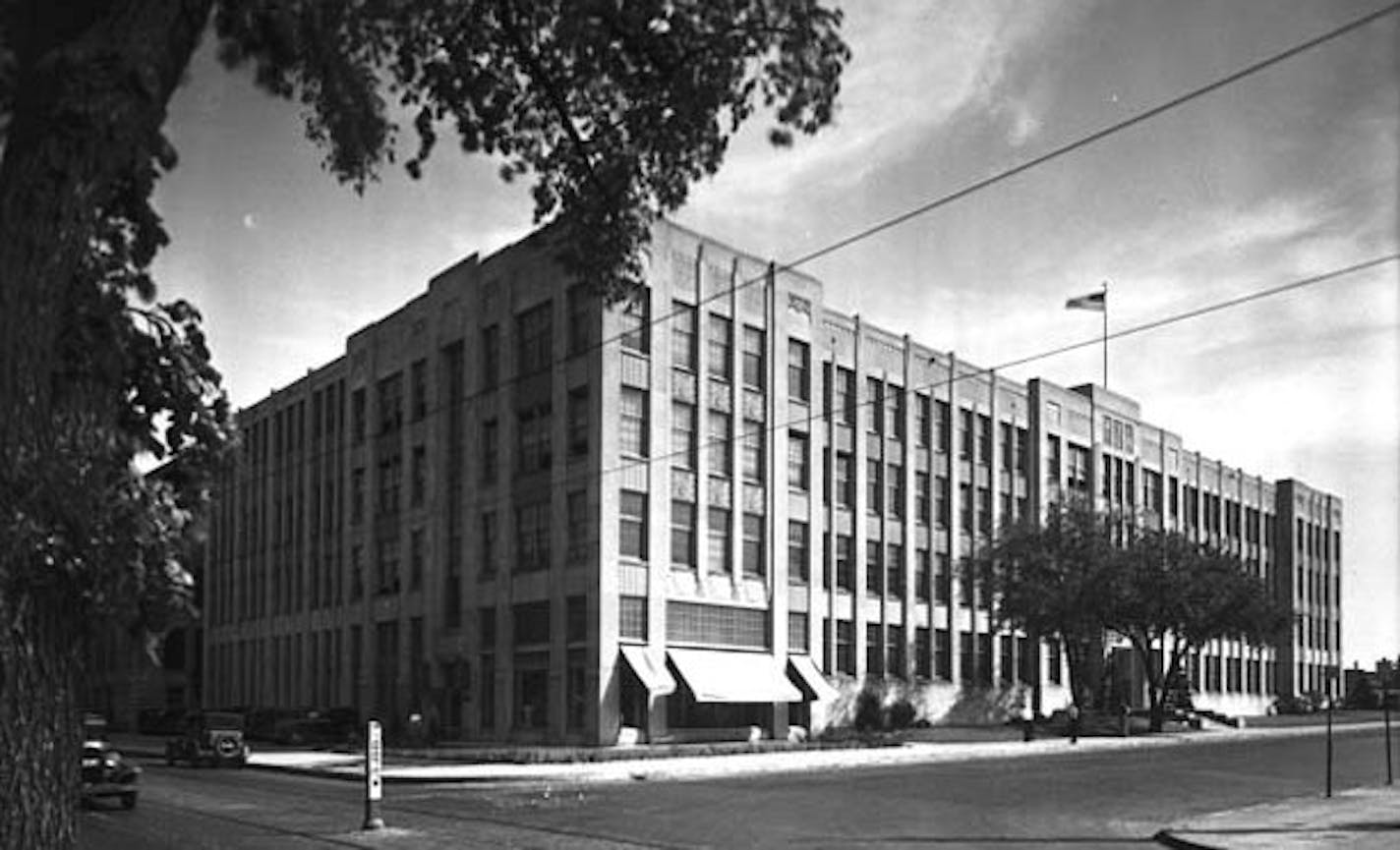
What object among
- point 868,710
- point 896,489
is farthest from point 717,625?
point 896,489

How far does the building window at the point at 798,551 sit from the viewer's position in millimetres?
60522

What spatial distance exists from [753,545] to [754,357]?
7.35 meters

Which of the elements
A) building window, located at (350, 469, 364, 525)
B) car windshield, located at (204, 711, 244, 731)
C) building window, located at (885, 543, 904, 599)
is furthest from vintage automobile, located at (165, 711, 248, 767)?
building window, located at (885, 543, 904, 599)

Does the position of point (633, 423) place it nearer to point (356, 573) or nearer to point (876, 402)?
point (876, 402)

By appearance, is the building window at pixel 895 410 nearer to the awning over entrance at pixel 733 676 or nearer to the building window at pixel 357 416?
the awning over entrance at pixel 733 676

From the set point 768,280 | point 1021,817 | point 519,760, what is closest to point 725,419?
point 768,280

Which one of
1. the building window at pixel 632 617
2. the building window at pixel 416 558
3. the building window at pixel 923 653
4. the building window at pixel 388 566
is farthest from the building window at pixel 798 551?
the building window at pixel 388 566

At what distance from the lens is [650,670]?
52.5 metres

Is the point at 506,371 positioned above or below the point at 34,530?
above

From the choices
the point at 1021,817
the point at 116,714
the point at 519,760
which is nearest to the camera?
the point at 1021,817

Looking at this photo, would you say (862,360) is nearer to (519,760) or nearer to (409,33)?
(519,760)

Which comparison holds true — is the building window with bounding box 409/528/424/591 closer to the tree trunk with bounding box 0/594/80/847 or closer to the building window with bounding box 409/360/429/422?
the building window with bounding box 409/360/429/422

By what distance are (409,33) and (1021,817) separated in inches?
758

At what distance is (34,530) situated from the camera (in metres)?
5.48
